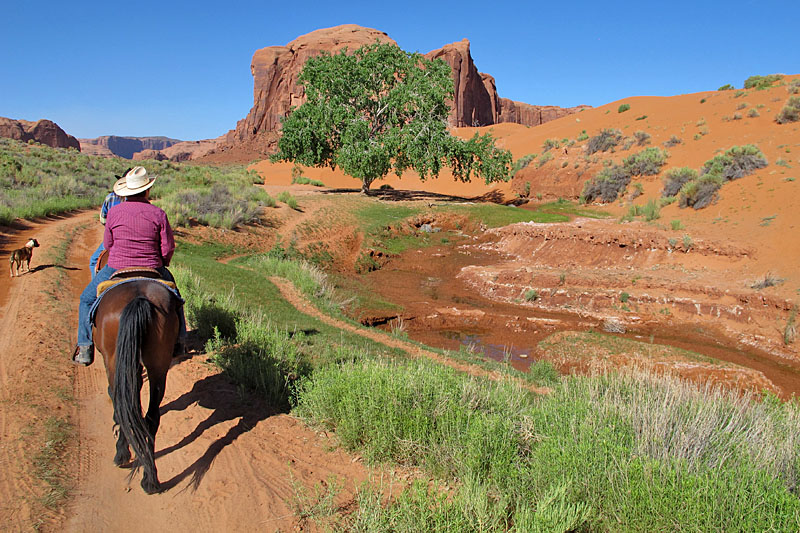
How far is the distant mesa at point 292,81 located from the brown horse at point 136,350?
89.3 meters

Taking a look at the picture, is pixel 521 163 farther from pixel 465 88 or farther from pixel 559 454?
pixel 465 88

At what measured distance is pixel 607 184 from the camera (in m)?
30.3

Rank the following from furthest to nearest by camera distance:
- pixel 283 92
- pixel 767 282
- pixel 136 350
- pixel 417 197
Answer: pixel 283 92, pixel 417 197, pixel 767 282, pixel 136 350

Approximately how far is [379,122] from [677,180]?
58.8 ft

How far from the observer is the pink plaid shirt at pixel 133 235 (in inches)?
170

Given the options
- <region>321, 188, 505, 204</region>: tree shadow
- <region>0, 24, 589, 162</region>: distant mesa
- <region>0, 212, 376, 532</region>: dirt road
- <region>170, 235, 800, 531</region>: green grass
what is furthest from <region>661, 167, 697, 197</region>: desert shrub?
<region>0, 24, 589, 162</region>: distant mesa

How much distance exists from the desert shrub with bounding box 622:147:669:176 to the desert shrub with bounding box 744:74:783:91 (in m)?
16.0

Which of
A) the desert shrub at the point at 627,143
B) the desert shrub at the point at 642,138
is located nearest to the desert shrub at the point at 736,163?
the desert shrub at the point at 642,138

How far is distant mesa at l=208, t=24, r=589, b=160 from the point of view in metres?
92.1

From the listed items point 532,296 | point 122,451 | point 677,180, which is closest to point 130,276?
point 122,451

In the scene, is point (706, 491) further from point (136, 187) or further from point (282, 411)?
point (136, 187)

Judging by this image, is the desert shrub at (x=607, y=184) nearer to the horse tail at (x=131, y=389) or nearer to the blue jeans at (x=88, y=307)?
the blue jeans at (x=88, y=307)

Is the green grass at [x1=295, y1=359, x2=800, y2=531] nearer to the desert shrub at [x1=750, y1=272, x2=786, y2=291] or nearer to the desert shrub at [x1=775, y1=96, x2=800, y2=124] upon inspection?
the desert shrub at [x1=750, y1=272, x2=786, y2=291]

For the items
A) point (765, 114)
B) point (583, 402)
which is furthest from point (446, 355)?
point (765, 114)
